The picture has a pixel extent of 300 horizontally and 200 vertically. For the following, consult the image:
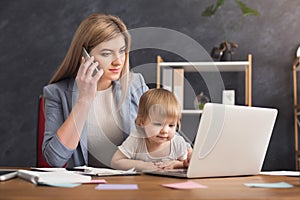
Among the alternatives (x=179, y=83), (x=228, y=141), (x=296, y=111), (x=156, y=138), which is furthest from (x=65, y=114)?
(x=296, y=111)

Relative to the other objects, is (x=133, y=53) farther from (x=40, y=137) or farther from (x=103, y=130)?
(x=103, y=130)

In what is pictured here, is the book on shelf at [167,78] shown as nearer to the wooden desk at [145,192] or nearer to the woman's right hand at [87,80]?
the woman's right hand at [87,80]

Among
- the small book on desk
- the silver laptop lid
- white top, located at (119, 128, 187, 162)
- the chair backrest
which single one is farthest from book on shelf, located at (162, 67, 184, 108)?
the small book on desk

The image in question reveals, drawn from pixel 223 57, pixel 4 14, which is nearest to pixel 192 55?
pixel 223 57

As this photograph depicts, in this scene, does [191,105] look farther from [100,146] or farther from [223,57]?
[100,146]

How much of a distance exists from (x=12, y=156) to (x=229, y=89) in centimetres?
176

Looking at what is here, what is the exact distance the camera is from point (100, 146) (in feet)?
6.14

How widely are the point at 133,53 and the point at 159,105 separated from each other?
1.97 m

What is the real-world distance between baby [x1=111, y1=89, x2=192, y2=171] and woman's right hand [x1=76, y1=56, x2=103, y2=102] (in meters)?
0.22

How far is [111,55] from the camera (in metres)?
1.79

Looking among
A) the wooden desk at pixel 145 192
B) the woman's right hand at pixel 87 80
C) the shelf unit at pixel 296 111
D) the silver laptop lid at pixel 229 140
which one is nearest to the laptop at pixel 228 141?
the silver laptop lid at pixel 229 140

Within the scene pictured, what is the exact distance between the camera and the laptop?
3.74 feet

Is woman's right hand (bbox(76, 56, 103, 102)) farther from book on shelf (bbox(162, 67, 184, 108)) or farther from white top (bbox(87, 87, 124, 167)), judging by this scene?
book on shelf (bbox(162, 67, 184, 108))

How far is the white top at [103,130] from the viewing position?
1.86 m
